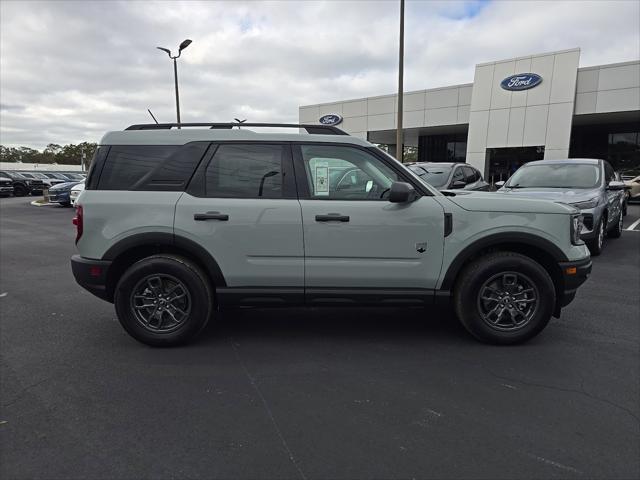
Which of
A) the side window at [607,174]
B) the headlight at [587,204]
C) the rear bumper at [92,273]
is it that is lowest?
the rear bumper at [92,273]

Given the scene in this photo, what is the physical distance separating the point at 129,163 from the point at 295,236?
1.60 m

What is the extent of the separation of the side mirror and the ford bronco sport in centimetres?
13

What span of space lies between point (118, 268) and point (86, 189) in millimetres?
748

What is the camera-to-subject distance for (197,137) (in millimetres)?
3938

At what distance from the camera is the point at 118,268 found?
4.01 m

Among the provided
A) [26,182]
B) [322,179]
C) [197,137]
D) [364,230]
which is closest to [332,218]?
[364,230]

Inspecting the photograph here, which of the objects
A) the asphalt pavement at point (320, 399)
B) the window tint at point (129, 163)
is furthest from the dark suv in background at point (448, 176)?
the window tint at point (129, 163)

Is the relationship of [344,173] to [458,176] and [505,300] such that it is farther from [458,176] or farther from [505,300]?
[458,176]

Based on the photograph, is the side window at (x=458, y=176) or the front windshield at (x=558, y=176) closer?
the front windshield at (x=558, y=176)

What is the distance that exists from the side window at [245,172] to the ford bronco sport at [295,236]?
0.04ft

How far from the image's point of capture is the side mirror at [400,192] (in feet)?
11.8

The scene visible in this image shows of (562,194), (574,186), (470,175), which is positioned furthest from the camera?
(470,175)

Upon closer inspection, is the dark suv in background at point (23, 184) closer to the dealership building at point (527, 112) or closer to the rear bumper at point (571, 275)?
the dealership building at point (527, 112)

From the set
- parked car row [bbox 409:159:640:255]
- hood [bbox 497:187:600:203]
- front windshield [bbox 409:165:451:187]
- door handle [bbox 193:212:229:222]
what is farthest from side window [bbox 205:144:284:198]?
front windshield [bbox 409:165:451:187]
